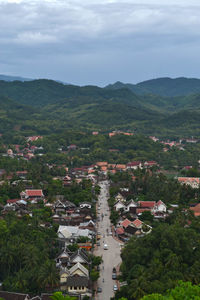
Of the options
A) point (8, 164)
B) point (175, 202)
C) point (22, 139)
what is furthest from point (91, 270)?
point (22, 139)

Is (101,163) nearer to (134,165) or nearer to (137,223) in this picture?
(134,165)

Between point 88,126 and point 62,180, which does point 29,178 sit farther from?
point 88,126

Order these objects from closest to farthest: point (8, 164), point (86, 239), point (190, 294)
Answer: point (190, 294) < point (86, 239) < point (8, 164)

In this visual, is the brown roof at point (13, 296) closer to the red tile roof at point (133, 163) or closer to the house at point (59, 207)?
the house at point (59, 207)

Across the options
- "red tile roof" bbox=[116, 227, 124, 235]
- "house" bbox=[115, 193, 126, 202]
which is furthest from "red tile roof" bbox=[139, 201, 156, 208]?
"red tile roof" bbox=[116, 227, 124, 235]

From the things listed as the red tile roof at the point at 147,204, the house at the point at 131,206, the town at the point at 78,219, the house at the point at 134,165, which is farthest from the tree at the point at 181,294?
the house at the point at 134,165

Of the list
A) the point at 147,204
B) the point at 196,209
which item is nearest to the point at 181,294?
the point at 196,209
